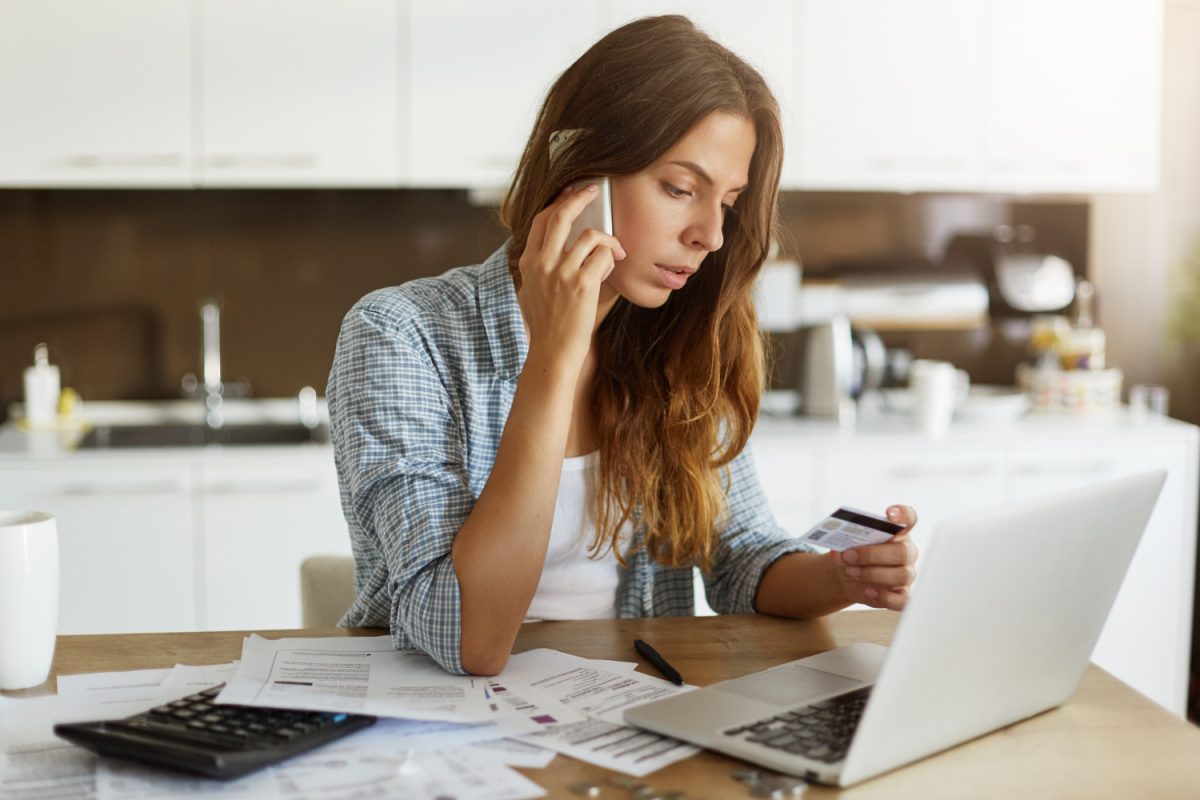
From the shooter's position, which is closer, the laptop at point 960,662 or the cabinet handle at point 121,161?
the laptop at point 960,662

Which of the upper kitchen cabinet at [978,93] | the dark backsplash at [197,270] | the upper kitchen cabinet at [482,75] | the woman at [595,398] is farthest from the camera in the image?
the dark backsplash at [197,270]

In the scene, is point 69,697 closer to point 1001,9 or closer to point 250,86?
point 250,86

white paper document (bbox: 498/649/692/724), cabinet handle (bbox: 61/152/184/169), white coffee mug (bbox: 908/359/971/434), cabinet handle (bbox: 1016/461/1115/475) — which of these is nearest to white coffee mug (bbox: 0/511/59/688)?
white paper document (bbox: 498/649/692/724)

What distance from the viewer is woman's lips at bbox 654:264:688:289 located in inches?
58.4

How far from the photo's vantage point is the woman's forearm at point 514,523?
1.17 m

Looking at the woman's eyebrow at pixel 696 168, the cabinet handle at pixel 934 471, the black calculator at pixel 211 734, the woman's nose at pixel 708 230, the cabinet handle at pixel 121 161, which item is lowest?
the cabinet handle at pixel 934 471

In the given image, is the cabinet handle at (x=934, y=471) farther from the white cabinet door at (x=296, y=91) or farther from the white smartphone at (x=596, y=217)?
the white smartphone at (x=596, y=217)

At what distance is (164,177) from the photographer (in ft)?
9.72

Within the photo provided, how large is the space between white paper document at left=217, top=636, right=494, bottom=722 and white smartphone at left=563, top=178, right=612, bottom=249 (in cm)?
51

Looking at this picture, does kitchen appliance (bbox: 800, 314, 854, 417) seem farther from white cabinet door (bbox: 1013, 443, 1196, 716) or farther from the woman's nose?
the woman's nose

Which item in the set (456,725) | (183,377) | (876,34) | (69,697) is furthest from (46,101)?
(456,725)

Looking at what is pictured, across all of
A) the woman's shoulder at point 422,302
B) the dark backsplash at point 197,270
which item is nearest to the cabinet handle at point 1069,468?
the dark backsplash at point 197,270

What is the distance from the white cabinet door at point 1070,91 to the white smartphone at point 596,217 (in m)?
2.04

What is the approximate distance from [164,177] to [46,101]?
1.02ft
